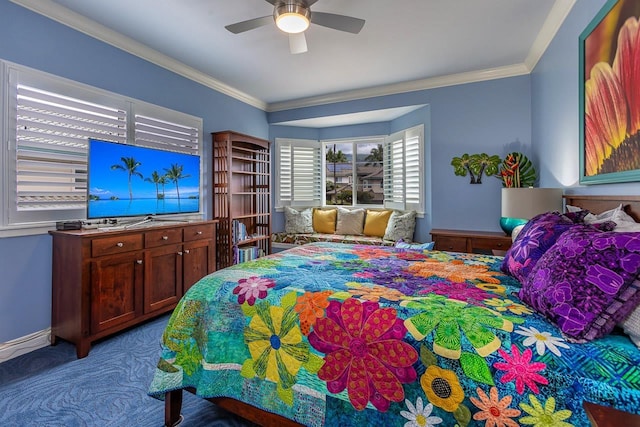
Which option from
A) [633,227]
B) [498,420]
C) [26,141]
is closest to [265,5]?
[26,141]

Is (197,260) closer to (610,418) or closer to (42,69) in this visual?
(42,69)

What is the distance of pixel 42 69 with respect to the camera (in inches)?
95.7

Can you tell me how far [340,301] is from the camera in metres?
1.31

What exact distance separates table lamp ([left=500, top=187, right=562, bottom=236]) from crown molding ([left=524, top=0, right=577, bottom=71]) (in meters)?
1.41

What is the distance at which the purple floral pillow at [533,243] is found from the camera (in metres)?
1.45

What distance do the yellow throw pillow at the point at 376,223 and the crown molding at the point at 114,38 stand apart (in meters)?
2.89

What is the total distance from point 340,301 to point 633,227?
1.24m

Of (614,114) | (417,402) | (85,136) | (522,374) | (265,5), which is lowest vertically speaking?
(417,402)

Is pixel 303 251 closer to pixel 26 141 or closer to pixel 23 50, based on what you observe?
pixel 26 141

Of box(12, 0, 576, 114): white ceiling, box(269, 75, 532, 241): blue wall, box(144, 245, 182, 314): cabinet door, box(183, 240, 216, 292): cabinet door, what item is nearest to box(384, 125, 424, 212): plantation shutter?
box(269, 75, 532, 241): blue wall

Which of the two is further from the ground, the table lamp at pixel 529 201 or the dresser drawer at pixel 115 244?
the table lamp at pixel 529 201

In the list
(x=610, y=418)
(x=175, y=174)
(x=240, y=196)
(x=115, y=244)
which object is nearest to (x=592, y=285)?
(x=610, y=418)

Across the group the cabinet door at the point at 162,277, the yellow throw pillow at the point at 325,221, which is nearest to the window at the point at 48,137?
the cabinet door at the point at 162,277

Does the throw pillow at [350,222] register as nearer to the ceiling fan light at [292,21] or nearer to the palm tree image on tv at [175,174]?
the palm tree image on tv at [175,174]
